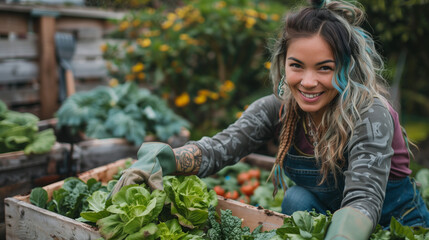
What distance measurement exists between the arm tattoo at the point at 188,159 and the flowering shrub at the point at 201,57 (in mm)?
1889

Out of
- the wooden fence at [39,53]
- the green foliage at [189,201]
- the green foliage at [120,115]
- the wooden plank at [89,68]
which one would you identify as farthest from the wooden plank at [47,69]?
the green foliage at [189,201]

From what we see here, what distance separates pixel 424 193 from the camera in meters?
2.15

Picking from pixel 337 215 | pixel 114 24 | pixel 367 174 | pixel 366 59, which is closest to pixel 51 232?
pixel 337 215

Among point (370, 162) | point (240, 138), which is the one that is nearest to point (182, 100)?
point (240, 138)

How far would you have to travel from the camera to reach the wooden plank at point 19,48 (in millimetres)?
3555

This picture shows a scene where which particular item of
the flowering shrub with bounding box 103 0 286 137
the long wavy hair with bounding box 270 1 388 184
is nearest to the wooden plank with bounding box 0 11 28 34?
the flowering shrub with bounding box 103 0 286 137

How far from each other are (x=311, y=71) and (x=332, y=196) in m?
0.63

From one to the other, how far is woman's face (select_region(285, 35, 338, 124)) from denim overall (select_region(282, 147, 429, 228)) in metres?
0.31

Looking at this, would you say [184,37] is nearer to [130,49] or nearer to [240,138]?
[130,49]

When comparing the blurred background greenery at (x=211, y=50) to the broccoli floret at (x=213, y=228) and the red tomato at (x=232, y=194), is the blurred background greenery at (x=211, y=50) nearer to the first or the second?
the red tomato at (x=232, y=194)

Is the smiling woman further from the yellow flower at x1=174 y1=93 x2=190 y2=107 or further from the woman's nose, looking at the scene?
the yellow flower at x1=174 y1=93 x2=190 y2=107

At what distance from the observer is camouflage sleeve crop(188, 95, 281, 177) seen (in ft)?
5.97

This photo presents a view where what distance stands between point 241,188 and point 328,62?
4.47 feet

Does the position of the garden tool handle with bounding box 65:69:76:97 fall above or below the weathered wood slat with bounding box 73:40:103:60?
below
